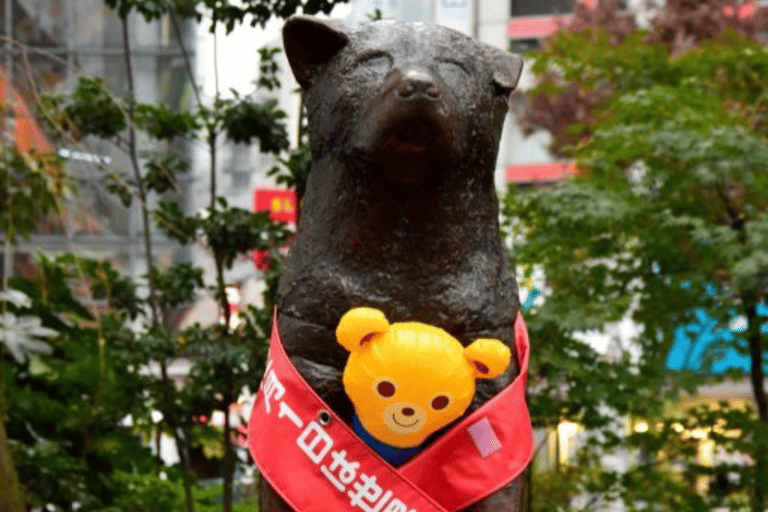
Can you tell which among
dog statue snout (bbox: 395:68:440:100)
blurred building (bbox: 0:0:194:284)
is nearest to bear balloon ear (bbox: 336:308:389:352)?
dog statue snout (bbox: 395:68:440:100)

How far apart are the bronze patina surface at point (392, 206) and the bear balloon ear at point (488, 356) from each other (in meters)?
0.13

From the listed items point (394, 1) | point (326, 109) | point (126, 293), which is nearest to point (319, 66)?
point (326, 109)

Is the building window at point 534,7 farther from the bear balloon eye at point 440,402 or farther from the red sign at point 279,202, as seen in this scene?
the bear balloon eye at point 440,402

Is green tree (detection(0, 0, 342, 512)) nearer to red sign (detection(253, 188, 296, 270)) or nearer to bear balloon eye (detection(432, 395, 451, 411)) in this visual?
red sign (detection(253, 188, 296, 270))

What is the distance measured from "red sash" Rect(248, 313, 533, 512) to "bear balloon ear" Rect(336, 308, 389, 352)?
203mm

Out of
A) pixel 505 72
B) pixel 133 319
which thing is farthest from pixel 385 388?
pixel 133 319

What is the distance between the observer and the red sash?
2.45 metres

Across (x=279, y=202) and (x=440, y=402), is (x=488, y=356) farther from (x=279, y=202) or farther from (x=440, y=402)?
(x=279, y=202)

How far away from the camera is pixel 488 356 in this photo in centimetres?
234

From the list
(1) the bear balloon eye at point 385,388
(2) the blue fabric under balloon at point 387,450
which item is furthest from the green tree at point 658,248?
(1) the bear balloon eye at point 385,388

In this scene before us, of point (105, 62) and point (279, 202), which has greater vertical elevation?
→ point (105, 62)

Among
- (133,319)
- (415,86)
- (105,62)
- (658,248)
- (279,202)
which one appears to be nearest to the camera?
(415,86)

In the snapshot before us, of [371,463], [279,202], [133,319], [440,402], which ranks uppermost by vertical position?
[440,402]

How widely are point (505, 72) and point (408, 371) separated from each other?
71cm
